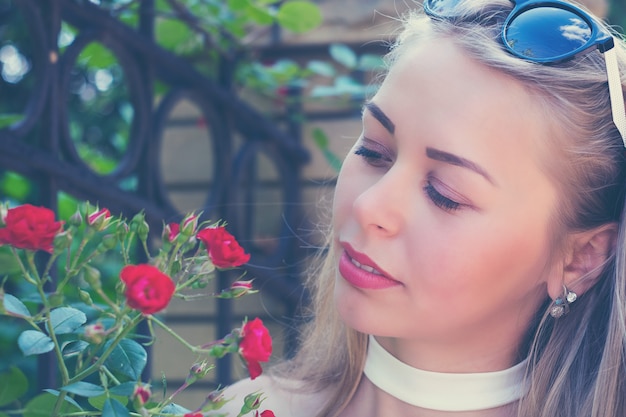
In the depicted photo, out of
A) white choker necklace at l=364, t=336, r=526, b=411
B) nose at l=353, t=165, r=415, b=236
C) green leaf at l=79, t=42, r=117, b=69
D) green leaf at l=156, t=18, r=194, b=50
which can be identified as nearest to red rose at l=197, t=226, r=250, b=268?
nose at l=353, t=165, r=415, b=236

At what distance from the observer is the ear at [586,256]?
1336 millimetres

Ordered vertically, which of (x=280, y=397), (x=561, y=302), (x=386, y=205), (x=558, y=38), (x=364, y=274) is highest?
(x=558, y=38)

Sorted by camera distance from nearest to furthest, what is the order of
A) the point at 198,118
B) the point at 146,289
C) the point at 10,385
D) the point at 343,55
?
the point at 146,289 → the point at 10,385 → the point at 343,55 → the point at 198,118

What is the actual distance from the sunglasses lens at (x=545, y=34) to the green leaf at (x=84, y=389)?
815 mm

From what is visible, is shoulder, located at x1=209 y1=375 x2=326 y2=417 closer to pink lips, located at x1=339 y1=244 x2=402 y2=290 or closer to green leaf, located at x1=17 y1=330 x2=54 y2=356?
pink lips, located at x1=339 y1=244 x2=402 y2=290

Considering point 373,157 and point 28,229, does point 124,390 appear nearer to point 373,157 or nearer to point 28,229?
point 28,229

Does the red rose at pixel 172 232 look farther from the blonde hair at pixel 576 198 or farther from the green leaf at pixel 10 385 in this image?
the blonde hair at pixel 576 198

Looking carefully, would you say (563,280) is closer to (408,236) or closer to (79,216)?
(408,236)

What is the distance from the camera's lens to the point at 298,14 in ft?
7.36

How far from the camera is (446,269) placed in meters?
1.17

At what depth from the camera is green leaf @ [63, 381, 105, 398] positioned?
0.83m

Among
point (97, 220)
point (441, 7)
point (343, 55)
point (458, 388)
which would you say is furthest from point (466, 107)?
point (343, 55)

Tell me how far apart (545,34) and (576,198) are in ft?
0.88

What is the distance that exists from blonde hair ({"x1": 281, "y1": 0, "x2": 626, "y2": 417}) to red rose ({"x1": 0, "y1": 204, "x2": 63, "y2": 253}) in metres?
0.72
